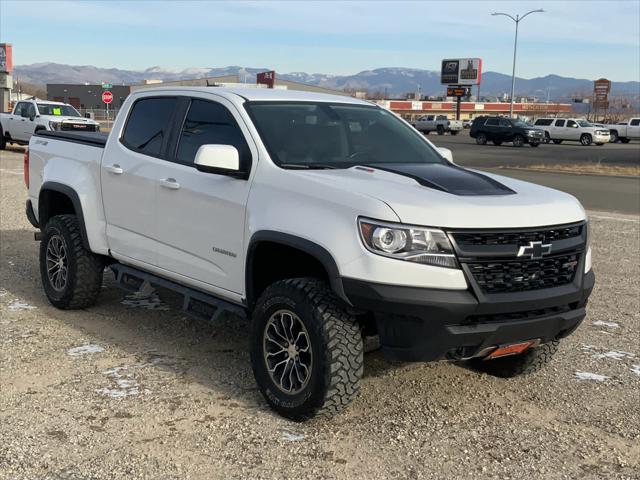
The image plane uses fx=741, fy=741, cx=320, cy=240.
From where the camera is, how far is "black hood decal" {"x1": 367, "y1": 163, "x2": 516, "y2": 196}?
13.6 ft

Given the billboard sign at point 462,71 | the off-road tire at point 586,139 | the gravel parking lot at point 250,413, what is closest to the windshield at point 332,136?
the gravel parking lot at point 250,413

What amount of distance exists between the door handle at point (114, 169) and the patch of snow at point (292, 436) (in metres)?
2.53

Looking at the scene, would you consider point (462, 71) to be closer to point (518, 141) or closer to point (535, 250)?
point (518, 141)

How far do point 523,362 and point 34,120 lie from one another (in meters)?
22.5

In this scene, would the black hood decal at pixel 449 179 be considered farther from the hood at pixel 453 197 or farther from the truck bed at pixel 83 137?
the truck bed at pixel 83 137

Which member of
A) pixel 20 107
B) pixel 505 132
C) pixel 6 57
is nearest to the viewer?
pixel 20 107

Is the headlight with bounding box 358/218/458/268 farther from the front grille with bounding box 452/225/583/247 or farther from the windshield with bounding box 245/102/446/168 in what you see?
the windshield with bounding box 245/102/446/168

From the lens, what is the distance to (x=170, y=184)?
498cm

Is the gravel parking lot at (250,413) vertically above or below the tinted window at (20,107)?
below

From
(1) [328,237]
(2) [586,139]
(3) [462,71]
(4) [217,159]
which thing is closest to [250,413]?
(1) [328,237]

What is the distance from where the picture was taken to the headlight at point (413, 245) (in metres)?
3.71

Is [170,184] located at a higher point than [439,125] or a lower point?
lower

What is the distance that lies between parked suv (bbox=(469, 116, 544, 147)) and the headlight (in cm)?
4150

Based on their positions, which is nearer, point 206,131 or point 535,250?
point 535,250
